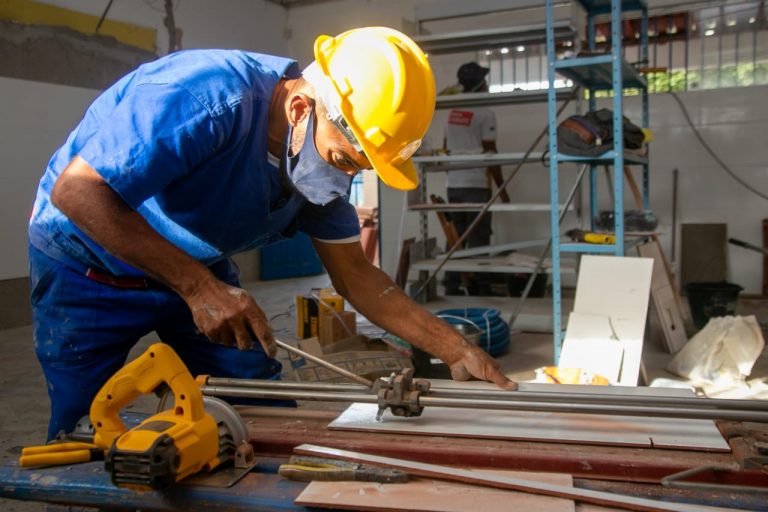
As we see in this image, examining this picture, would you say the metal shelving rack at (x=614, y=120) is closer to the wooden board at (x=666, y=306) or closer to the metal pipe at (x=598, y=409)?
the wooden board at (x=666, y=306)

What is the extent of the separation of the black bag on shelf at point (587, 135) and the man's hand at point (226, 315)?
8.54 feet

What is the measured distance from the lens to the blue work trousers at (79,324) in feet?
5.15

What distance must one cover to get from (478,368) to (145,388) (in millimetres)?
799

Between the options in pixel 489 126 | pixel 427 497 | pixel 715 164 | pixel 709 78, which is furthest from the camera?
pixel 709 78

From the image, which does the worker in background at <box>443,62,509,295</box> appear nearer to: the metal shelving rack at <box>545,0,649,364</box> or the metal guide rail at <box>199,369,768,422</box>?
the metal shelving rack at <box>545,0,649,364</box>

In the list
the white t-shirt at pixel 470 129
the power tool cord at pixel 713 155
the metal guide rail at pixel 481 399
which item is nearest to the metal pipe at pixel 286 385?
the metal guide rail at pixel 481 399

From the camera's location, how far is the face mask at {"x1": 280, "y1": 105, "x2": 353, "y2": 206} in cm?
143

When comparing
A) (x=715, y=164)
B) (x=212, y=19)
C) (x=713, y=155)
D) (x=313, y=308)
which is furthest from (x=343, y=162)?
(x=212, y=19)

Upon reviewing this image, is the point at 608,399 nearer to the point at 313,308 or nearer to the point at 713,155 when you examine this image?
the point at 313,308

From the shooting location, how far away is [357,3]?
290 inches

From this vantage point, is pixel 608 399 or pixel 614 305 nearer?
pixel 608 399

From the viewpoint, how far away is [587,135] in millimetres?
3434

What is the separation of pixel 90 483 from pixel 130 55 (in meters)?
5.43

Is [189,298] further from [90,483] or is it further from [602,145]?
[602,145]
